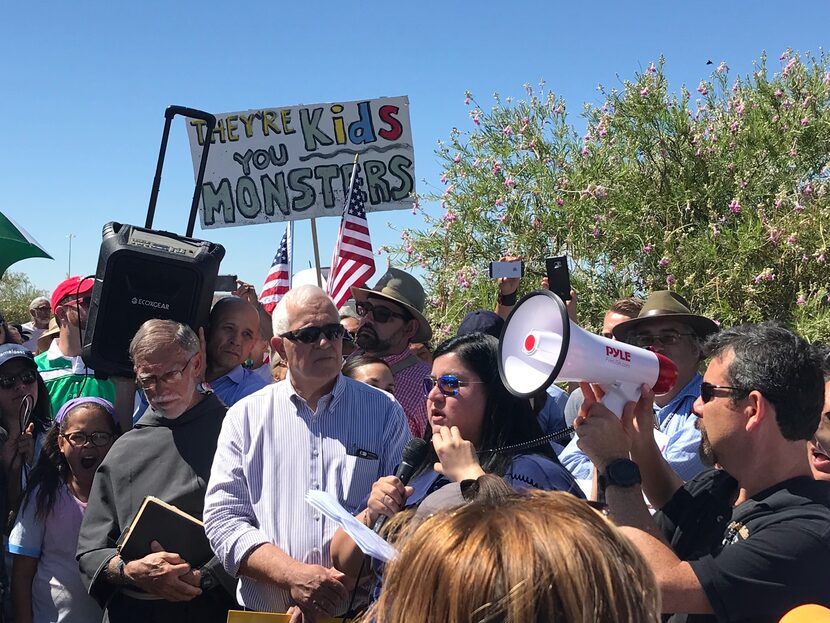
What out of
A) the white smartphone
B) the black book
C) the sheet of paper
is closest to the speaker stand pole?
A: the white smartphone

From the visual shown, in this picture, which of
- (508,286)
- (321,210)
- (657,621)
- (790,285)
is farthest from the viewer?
(321,210)

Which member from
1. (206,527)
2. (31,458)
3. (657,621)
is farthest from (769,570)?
(31,458)

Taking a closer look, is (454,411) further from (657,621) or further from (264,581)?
(657,621)

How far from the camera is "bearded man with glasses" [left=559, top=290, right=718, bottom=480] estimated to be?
3.49m

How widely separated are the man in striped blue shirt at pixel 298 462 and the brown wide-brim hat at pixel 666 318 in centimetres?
153

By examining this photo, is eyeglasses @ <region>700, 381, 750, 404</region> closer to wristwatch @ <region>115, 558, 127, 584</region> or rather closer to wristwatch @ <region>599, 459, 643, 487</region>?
wristwatch @ <region>599, 459, 643, 487</region>

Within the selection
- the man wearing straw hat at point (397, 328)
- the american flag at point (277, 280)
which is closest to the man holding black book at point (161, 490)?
the man wearing straw hat at point (397, 328)

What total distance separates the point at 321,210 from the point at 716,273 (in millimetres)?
3614

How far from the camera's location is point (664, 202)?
321 inches

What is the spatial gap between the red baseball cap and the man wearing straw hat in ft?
5.25

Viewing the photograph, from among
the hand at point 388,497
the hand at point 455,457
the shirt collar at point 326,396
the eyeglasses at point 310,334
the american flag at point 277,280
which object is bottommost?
the hand at point 388,497

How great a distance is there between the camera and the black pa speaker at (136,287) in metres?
3.84

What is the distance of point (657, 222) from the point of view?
26.8 feet

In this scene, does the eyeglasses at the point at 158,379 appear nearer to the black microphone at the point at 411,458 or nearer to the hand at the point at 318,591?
the hand at the point at 318,591
